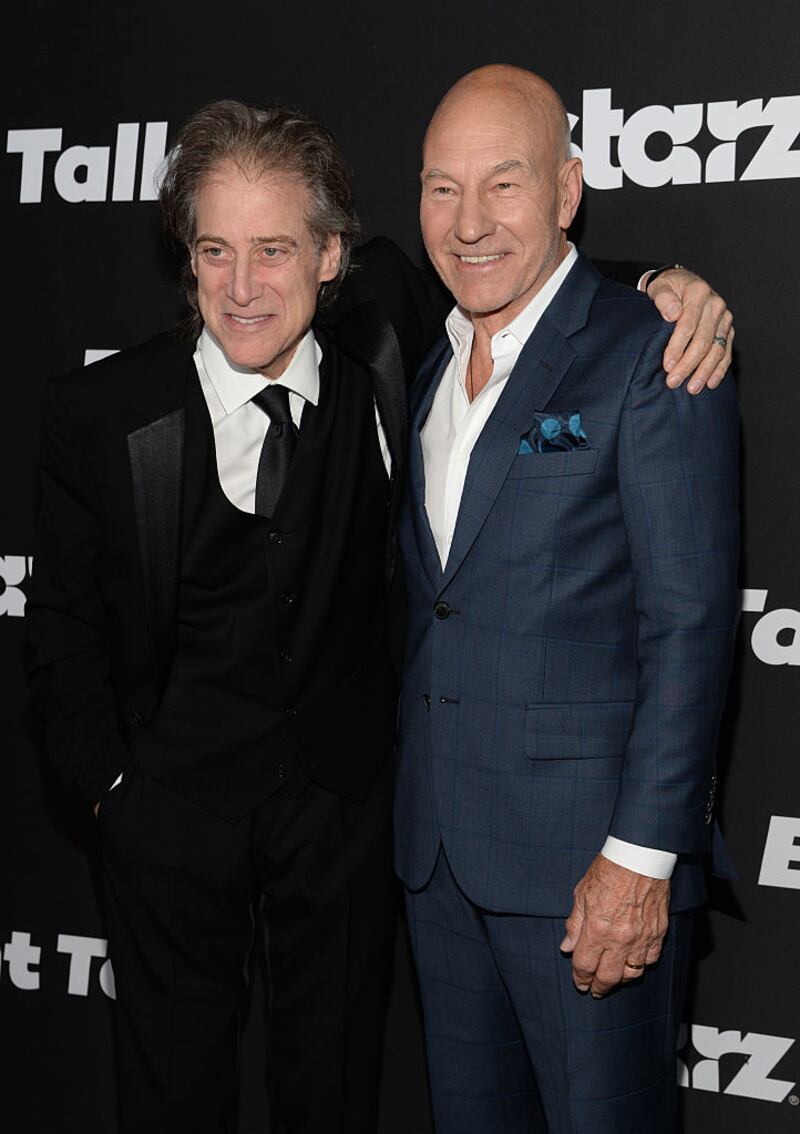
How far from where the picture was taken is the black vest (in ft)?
6.40

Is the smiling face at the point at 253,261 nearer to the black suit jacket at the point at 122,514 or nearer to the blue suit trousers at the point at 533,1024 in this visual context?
the black suit jacket at the point at 122,514

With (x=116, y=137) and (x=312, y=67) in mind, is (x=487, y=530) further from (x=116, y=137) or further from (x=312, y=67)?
(x=116, y=137)

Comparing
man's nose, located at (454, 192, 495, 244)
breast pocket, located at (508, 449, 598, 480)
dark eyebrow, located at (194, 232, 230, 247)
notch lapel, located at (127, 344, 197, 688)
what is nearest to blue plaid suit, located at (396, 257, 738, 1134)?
breast pocket, located at (508, 449, 598, 480)

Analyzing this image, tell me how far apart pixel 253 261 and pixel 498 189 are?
1.26ft

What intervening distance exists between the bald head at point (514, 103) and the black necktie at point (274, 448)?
473mm

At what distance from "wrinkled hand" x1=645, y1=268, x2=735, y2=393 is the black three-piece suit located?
0.47m

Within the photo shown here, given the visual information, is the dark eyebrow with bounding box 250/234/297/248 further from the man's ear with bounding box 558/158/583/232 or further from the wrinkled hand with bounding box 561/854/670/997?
the wrinkled hand with bounding box 561/854/670/997

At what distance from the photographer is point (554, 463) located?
1.69 metres

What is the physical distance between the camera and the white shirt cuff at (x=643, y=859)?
5.41 feet

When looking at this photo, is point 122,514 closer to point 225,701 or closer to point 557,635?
point 225,701

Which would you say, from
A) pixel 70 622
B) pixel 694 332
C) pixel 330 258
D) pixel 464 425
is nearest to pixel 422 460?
pixel 464 425

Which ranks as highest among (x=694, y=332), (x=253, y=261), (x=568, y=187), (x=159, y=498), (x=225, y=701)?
(x=568, y=187)

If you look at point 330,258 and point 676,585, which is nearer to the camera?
point 676,585

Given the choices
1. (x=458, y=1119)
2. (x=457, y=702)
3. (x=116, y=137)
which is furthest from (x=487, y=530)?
(x=116, y=137)
